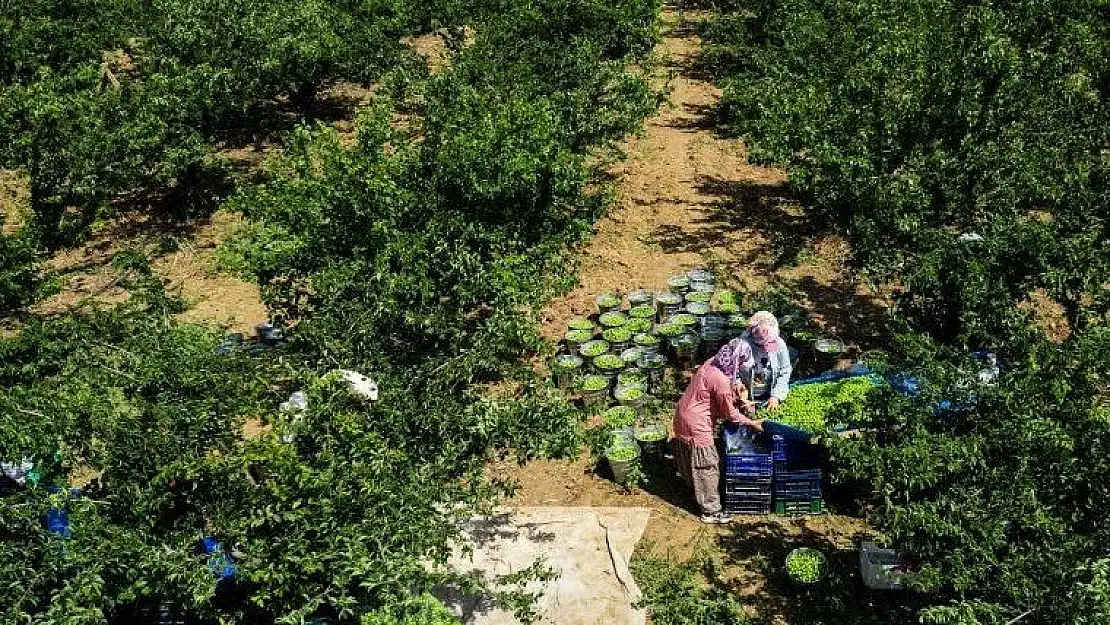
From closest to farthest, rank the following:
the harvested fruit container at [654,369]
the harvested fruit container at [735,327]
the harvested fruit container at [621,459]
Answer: the harvested fruit container at [621,459] < the harvested fruit container at [654,369] < the harvested fruit container at [735,327]

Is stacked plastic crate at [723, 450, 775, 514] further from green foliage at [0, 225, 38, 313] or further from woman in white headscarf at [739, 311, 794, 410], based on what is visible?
green foliage at [0, 225, 38, 313]

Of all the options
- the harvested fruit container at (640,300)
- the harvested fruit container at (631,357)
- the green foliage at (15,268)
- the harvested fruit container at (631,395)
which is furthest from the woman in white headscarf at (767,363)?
the green foliage at (15,268)

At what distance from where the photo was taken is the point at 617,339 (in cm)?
1134

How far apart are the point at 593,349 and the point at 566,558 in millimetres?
3122

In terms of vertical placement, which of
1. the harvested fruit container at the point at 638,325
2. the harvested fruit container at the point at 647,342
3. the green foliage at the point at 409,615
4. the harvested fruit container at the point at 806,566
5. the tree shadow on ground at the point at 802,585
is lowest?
the tree shadow on ground at the point at 802,585

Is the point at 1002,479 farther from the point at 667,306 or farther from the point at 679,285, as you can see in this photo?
the point at 679,285

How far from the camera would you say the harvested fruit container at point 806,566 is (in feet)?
27.0

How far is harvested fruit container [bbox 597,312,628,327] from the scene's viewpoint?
11648mm

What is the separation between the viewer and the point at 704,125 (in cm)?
1750

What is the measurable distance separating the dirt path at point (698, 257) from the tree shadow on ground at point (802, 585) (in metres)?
0.02

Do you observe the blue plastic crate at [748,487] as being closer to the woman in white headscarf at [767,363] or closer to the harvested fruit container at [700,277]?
the woman in white headscarf at [767,363]

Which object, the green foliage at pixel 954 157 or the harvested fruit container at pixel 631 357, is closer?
the green foliage at pixel 954 157

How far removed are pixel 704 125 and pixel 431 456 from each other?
12016 mm

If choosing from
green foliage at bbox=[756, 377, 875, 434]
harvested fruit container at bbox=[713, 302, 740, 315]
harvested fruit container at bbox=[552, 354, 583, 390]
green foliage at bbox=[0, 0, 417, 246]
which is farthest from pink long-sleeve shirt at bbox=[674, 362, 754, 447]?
green foliage at bbox=[0, 0, 417, 246]
